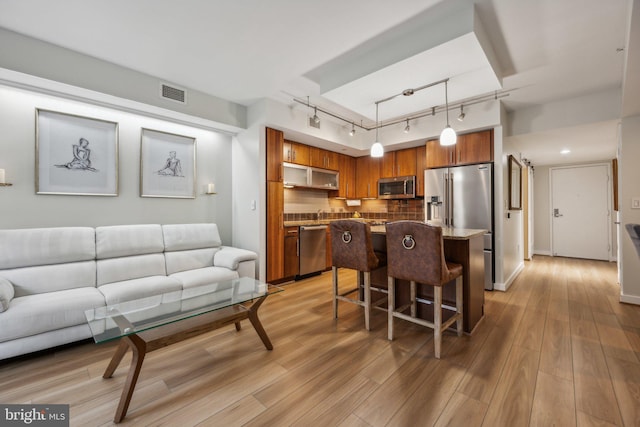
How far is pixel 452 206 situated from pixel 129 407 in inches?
168

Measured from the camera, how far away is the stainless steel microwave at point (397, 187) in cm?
503

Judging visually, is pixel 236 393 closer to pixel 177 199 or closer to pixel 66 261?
pixel 66 261

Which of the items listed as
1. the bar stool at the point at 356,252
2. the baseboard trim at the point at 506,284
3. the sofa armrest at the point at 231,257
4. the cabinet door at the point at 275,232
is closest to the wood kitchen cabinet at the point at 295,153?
the cabinet door at the point at 275,232

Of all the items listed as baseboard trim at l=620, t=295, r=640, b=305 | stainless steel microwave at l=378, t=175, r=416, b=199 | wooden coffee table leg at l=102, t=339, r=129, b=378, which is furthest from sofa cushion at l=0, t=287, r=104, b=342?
baseboard trim at l=620, t=295, r=640, b=305

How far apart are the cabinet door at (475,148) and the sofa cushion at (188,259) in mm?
3877

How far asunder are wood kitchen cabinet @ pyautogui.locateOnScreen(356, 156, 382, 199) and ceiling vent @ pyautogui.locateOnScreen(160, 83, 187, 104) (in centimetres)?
359

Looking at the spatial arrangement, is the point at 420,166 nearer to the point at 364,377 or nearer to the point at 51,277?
the point at 364,377

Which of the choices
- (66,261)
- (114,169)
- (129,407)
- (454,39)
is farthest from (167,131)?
(454,39)

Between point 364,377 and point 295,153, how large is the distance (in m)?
3.60

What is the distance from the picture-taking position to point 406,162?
517 cm

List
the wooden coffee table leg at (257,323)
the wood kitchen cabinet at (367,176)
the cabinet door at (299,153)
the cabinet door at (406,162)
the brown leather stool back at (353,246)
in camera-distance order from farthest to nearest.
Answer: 1. the wood kitchen cabinet at (367,176)
2. the cabinet door at (406,162)
3. the cabinet door at (299,153)
4. the brown leather stool back at (353,246)
5. the wooden coffee table leg at (257,323)

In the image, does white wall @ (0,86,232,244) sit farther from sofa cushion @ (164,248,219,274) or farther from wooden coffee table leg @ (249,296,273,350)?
wooden coffee table leg @ (249,296,273,350)

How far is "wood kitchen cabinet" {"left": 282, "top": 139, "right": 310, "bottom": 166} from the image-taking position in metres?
4.55

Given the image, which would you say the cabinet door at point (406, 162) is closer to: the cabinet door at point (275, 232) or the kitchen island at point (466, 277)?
the cabinet door at point (275, 232)
